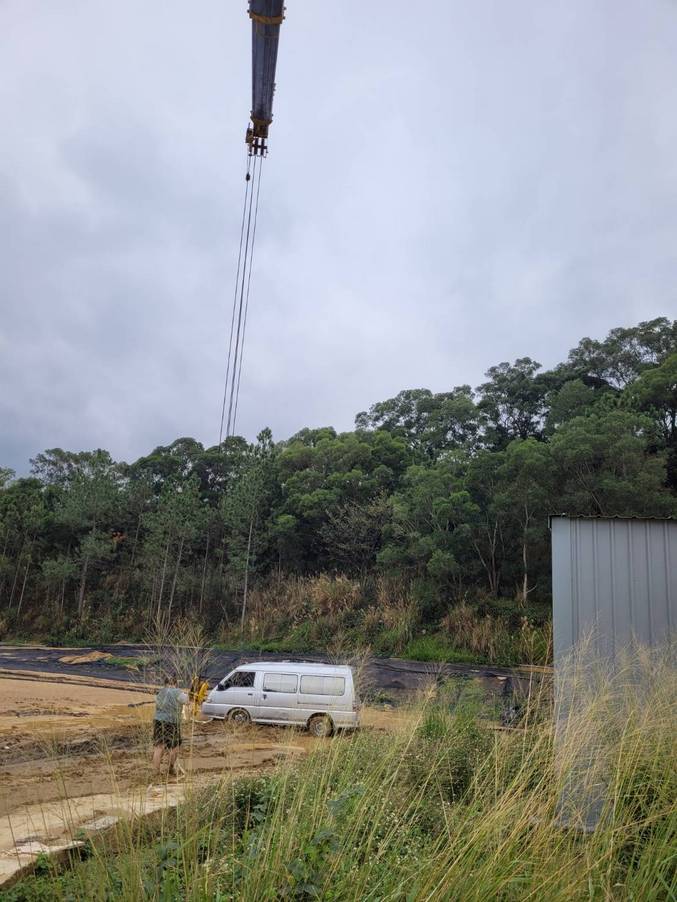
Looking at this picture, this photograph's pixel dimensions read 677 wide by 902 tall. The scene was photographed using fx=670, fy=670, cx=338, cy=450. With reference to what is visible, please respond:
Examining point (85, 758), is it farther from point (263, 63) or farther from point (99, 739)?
point (263, 63)

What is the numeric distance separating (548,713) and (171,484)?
3677 cm

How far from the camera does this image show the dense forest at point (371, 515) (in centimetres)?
2372

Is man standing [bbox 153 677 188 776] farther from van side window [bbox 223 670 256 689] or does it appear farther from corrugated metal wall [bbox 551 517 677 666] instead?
van side window [bbox 223 670 256 689]

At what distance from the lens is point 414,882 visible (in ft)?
7.11

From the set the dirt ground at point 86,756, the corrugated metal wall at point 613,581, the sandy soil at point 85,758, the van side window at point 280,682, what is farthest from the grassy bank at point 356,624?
the corrugated metal wall at point 613,581

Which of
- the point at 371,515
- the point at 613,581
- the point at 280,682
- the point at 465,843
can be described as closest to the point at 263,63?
the point at 280,682

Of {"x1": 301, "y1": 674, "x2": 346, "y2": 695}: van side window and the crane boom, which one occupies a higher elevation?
the crane boom

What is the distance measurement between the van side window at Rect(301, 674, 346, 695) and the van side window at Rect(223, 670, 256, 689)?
120cm

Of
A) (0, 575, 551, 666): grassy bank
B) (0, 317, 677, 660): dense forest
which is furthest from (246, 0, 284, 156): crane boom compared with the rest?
(0, 575, 551, 666): grassy bank

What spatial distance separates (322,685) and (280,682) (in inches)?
36.1

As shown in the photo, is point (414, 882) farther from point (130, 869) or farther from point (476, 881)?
point (130, 869)

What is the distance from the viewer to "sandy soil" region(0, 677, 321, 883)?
334 cm

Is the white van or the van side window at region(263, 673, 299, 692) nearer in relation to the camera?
the white van

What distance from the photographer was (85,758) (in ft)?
28.8
